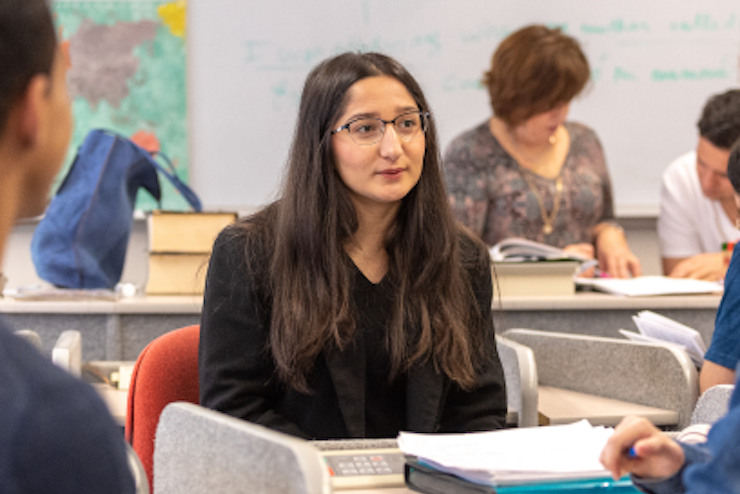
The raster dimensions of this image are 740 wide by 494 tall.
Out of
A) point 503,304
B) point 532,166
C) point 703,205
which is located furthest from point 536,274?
point 703,205

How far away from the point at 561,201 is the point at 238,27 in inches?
69.0

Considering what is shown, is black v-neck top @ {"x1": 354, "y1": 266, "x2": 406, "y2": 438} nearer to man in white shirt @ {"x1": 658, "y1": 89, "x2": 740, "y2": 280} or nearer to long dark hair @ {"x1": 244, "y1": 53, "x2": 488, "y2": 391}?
long dark hair @ {"x1": 244, "y1": 53, "x2": 488, "y2": 391}

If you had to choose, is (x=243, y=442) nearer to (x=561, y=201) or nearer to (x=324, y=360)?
(x=324, y=360)

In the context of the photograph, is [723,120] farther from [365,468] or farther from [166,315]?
[365,468]

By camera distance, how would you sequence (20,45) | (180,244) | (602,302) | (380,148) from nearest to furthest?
(20,45)
(380,148)
(602,302)
(180,244)

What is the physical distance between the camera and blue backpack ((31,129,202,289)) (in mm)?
2217

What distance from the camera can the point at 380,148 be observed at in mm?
1387

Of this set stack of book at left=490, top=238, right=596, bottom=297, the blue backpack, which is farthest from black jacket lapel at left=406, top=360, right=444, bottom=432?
the blue backpack

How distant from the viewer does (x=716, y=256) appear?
8.32 feet

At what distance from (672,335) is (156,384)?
1063 mm

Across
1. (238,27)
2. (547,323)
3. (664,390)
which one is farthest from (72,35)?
(664,390)

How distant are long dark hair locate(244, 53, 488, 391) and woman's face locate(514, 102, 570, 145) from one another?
1296mm

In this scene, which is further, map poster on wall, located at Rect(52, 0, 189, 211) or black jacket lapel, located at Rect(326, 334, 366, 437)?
map poster on wall, located at Rect(52, 0, 189, 211)

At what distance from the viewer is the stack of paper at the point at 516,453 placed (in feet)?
2.61
